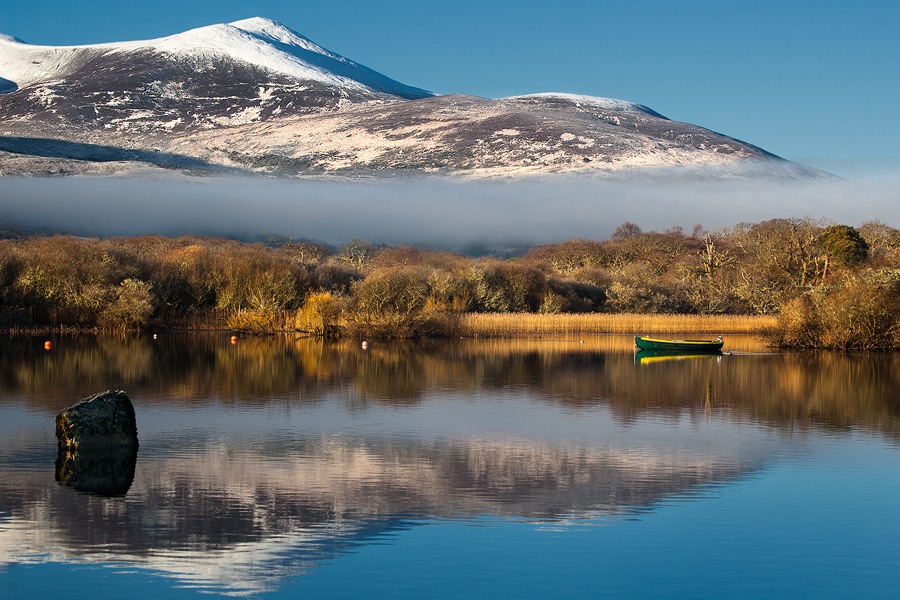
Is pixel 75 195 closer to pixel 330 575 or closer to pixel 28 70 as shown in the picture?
pixel 28 70

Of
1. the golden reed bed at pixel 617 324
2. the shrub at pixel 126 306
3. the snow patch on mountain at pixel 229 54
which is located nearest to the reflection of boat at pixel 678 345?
the golden reed bed at pixel 617 324

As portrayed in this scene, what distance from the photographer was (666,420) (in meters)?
15.0

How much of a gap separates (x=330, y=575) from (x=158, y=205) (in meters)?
120

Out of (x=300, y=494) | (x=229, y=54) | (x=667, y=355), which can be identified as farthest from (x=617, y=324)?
(x=229, y=54)

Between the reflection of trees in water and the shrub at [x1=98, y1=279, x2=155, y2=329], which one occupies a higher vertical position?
the shrub at [x1=98, y1=279, x2=155, y2=329]

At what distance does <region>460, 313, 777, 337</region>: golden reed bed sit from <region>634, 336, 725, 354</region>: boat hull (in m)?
10.6

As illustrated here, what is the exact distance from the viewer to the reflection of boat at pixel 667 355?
1170 inches

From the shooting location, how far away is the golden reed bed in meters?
42.3

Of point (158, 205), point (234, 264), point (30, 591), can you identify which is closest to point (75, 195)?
point (158, 205)

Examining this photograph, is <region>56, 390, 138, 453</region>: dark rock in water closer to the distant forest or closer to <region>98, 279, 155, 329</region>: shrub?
the distant forest

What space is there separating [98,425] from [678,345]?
81.8 feet

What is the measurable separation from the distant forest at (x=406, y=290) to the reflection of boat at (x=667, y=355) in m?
4.25

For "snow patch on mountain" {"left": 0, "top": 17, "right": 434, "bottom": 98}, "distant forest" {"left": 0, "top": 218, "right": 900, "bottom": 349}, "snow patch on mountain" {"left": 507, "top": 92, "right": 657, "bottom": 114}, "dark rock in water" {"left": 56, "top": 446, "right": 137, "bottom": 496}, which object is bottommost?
"dark rock in water" {"left": 56, "top": 446, "right": 137, "bottom": 496}

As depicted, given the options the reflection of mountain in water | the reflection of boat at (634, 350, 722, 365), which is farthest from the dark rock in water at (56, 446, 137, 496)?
the reflection of boat at (634, 350, 722, 365)
